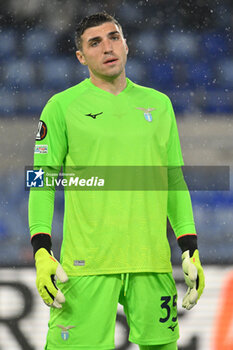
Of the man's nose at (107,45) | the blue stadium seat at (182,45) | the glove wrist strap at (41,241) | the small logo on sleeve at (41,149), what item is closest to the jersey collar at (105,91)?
the man's nose at (107,45)

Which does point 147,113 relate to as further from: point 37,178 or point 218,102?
point 218,102

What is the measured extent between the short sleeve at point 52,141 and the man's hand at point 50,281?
34 cm

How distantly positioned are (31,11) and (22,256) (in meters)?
1.22

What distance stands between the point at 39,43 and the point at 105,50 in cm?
116

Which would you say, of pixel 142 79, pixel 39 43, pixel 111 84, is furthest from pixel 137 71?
pixel 111 84

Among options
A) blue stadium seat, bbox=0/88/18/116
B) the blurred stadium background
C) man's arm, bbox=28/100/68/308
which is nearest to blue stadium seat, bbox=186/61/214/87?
the blurred stadium background

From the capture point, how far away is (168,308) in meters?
2.20

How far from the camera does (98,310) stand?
6.98 ft

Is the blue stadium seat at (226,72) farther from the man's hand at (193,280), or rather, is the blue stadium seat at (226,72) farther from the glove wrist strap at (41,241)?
the glove wrist strap at (41,241)

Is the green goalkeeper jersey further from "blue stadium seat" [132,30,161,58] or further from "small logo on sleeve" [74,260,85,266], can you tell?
"blue stadium seat" [132,30,161,58]

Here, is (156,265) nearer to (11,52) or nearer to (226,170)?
(226,170)

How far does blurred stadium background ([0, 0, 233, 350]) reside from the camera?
3.29 metres

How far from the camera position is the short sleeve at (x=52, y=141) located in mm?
2240

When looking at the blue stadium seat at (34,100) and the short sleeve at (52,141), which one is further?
the blue stadium seat at (34,100)
